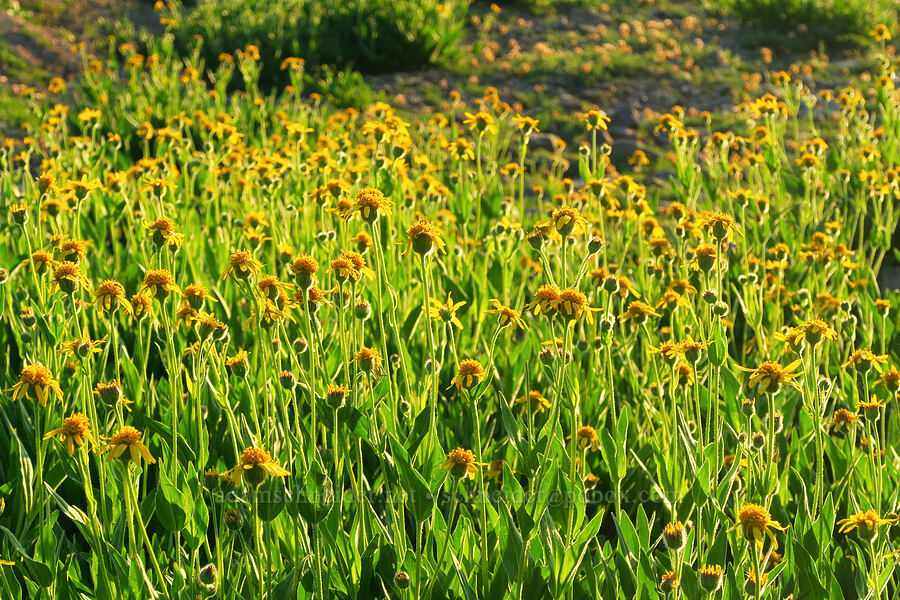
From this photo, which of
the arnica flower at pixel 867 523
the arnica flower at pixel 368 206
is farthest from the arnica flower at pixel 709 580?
the arnica flower at pixel 368 206

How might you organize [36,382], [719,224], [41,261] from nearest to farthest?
[36,382] → [719,224] → [41,261]

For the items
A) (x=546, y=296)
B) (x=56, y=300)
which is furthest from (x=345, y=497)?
(x=56, y=300)

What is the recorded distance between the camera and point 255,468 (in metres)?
1.48

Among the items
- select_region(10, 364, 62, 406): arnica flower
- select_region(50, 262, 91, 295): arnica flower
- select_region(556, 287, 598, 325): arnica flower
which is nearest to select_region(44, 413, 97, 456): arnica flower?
select_region(10, 364, 62, 406): arnica flower

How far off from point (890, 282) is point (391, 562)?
3025 mm

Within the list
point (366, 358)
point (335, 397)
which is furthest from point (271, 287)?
point (335, 397)

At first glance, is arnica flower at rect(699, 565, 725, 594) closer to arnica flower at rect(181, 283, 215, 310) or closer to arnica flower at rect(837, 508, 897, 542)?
arnica flower at rect(837, 508, 897, 542)

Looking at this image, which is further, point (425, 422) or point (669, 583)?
point (425, 422)

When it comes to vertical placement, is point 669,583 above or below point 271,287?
below

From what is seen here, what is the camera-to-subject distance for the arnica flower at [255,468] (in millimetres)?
1475

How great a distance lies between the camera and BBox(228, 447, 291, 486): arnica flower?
58.1 inches

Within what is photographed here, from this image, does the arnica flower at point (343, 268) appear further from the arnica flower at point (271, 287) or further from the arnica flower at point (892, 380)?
the arnica flower at point (892, 380)

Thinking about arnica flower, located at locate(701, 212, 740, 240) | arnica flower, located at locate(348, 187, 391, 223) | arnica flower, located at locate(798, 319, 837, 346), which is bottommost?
arnica flower, located at locate(798, 319, 837, 346)

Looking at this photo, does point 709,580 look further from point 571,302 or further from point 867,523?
point 571,302
